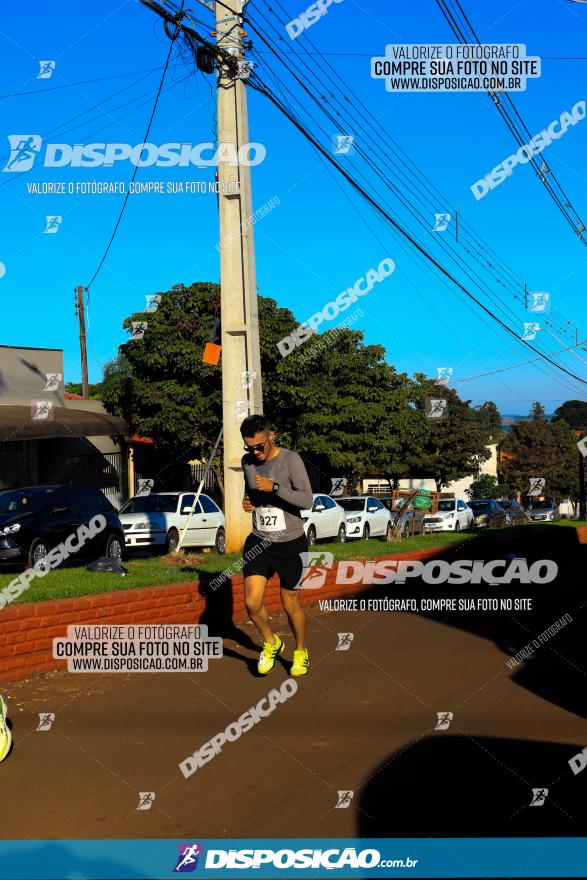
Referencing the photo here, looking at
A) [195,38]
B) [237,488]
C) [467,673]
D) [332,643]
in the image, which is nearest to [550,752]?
[467,673]

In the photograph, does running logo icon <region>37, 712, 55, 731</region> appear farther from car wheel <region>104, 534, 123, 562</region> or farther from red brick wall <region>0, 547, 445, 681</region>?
car wheel <region>104, 534, 123, 562</region>

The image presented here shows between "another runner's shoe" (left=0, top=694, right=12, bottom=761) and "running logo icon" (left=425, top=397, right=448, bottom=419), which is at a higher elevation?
"running logo icon" (left=425, top=397, right=448, bottom=419)

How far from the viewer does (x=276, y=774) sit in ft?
17.3

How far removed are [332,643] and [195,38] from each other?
8.56m

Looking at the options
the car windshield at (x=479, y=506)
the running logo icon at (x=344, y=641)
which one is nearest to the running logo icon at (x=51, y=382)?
the running logo icon at (x=344, y=641)

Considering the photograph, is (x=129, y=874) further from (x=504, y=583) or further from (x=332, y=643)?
(x=504, y=583)

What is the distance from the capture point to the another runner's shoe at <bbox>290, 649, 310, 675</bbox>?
7.67 metres

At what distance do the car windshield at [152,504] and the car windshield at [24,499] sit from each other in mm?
7071

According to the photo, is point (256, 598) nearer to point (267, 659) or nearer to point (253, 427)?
point (267, 659)

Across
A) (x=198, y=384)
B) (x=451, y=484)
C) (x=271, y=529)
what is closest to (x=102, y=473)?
(x=198, y=384)

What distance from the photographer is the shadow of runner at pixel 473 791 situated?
14.6ft

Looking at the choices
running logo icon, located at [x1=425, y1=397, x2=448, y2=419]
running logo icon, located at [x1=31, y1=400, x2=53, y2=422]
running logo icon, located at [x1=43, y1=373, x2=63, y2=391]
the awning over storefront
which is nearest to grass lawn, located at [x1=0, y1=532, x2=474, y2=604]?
the awning over storefront

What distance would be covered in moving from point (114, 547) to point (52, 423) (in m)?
9.21

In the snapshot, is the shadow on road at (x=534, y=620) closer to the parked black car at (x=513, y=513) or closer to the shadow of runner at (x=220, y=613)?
the shadow of runner at (x=220, y=613)
